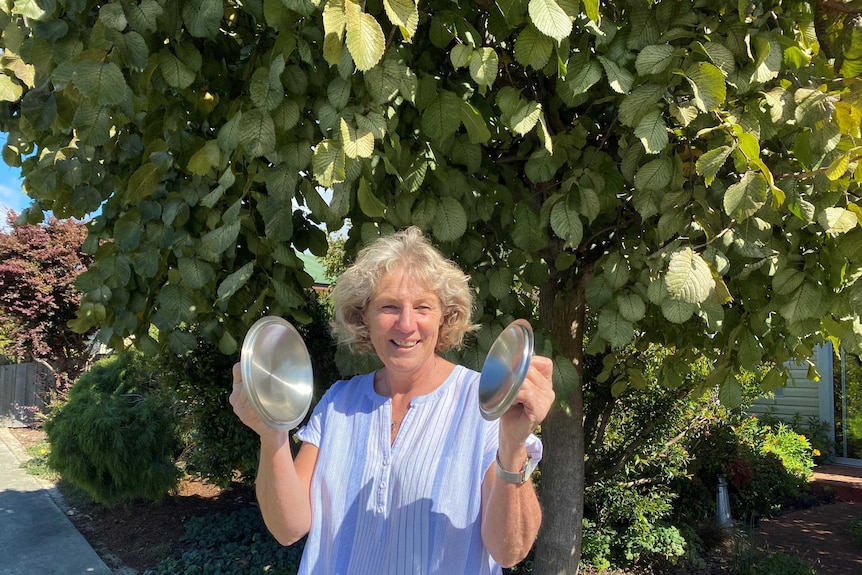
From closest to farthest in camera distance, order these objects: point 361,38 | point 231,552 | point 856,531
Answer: point 361,38 < point 231,552 < point 856,531

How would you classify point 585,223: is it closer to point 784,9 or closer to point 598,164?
point 598,164

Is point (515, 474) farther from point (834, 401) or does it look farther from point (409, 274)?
point (834, 401)

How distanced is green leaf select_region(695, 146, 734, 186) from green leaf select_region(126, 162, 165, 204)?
168 cm

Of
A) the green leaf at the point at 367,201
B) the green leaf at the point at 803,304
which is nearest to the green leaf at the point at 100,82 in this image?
the green leaf at the point at 367,201

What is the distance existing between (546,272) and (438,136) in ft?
2.28

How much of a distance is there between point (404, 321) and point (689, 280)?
69 cm

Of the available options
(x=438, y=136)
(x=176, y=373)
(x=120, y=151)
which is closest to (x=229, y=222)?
(x=438, y=136)

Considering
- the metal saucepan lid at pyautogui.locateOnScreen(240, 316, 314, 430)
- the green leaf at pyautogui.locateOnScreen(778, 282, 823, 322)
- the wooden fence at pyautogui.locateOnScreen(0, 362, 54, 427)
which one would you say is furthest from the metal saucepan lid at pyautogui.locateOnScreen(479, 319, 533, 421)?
the wooden fence at pyautogui.locateOnScreen(0, 362, 54, 427)

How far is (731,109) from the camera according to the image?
1868 millimetres

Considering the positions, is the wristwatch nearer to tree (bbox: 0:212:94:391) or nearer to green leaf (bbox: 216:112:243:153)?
green leaf (bbox: 216:112:243:153)

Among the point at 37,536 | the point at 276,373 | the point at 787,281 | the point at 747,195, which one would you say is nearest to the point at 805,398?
the point at 787,281

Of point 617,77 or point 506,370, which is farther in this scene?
point 617,77

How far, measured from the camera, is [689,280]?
1595 millimetres

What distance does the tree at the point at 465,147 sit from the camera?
1.67m
